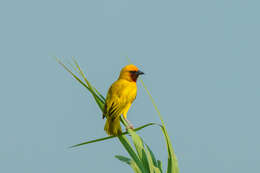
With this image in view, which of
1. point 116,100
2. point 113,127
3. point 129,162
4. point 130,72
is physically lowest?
point 129,162

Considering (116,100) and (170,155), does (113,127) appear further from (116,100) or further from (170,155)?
(170,155)

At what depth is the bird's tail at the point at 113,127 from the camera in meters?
2.32

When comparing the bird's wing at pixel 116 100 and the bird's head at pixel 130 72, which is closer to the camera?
the bird's wing at pixel 116 100

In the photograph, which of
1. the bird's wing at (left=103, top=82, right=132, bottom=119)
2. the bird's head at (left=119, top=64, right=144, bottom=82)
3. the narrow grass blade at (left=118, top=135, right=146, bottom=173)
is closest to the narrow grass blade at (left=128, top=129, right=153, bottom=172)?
the narrow grass blade at (left=118, top=135, right=146, bottom=173)

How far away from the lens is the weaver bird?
2350 mm

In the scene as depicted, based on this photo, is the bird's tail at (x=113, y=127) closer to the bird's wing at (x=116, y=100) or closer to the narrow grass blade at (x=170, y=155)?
the bird's wing at (x=116, y=100)

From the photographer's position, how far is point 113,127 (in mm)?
2326

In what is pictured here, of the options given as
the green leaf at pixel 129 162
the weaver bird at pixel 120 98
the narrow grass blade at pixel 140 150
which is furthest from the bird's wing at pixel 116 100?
the green leaf at pixel 129 162

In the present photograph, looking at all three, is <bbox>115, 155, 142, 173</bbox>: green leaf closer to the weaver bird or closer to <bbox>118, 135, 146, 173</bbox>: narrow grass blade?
<bbox>118, 135, 146, 173</bbox>: narrow grass blade

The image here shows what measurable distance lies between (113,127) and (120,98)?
0.88ft

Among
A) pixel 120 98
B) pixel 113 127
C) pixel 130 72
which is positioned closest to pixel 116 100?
pixel 120 98

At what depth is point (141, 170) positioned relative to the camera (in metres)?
2.35

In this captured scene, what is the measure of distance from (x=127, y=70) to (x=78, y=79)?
533mm

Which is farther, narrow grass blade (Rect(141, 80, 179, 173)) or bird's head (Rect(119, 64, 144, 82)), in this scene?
bird's head (Rect(119, 64, 144, 82))
